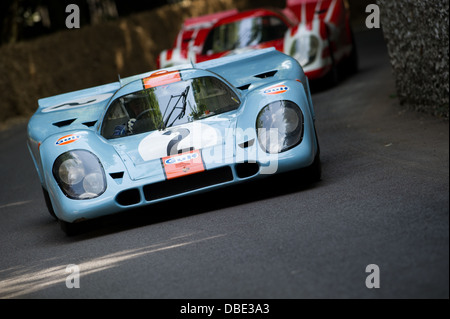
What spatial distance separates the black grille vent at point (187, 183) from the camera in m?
5.97

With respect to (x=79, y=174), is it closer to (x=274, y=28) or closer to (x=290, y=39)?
(x=290, y=39)

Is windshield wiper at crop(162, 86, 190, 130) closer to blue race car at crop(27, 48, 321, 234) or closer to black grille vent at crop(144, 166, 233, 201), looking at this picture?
blue race car at crop(27, 48, 321, 234)

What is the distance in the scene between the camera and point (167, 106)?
21.8 feet

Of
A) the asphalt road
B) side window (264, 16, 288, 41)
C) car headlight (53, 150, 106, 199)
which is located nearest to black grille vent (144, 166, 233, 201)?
the asphalt road

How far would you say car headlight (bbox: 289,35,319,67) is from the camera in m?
12.6

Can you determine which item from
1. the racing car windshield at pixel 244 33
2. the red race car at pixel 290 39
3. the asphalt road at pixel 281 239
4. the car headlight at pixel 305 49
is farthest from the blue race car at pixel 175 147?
the racing car windshield at pixel 244 33

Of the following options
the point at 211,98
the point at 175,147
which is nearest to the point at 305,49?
the point at 211,98

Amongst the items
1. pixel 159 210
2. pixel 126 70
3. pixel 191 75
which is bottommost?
pixel 126 70

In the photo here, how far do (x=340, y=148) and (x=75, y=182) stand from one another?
117 inches

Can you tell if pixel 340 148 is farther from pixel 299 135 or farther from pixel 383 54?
pixel 383 54

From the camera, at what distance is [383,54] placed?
56.1 feet

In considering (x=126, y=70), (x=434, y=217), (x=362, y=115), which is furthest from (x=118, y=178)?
(x=126, y=70)

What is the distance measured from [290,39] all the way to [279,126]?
6850 mm

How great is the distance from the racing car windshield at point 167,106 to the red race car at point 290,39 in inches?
215
